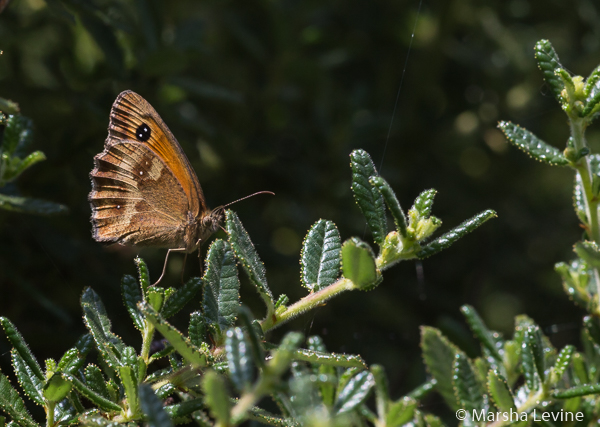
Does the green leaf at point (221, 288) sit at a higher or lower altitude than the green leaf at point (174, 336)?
higher

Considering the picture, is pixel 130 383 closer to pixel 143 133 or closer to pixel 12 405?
pixel 12 405

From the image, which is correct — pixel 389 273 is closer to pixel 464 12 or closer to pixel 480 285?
pixel 480 285

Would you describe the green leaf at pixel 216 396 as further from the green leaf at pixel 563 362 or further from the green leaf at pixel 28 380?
the green leaf at pixel 563 362

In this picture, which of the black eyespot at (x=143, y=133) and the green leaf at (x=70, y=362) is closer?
the green leaf at (x=70, y=362)

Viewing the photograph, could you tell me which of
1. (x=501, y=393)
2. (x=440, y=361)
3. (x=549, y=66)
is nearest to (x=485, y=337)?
(x=440, y=361)

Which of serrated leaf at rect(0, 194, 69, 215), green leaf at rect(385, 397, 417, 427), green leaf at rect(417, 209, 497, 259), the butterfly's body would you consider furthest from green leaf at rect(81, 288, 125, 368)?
the butterfly's body

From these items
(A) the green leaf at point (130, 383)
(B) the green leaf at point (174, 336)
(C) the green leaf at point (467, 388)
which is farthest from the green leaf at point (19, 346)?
(C) the green leaf at point (467, 388)
